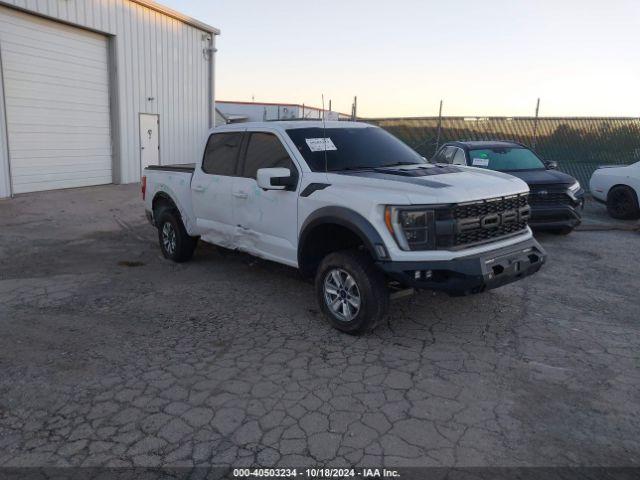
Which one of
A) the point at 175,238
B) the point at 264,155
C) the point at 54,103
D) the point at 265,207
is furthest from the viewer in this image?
the point at 54,103

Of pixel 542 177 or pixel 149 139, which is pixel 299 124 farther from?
pixel 149 139

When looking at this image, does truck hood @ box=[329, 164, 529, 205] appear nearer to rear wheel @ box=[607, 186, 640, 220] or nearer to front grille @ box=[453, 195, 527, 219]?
front grille @ box=[453, 195, 527, 219]

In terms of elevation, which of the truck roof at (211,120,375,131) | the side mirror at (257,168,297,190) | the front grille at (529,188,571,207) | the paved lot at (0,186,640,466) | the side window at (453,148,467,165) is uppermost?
the truck roof at (211,120,375,131)

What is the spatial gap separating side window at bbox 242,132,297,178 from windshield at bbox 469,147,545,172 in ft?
15.7

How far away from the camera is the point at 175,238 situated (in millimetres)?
7078

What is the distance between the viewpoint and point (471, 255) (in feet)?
14.0

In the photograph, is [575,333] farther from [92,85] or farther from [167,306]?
[92,85]

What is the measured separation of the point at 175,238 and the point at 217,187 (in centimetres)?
140

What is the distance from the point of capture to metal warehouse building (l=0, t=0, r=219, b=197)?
1230cm

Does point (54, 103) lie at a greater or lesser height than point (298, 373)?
greater

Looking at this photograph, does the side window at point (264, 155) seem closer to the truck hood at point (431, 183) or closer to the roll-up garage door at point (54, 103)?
the truck hood at point (431, 183)

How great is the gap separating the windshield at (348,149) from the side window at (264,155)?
173 mm

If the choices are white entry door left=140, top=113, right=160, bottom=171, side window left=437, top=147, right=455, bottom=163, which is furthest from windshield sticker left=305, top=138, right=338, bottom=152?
white entry door left=140, top=113, right=160, bottom=171

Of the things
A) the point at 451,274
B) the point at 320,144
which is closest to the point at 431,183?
the point at 451,274
